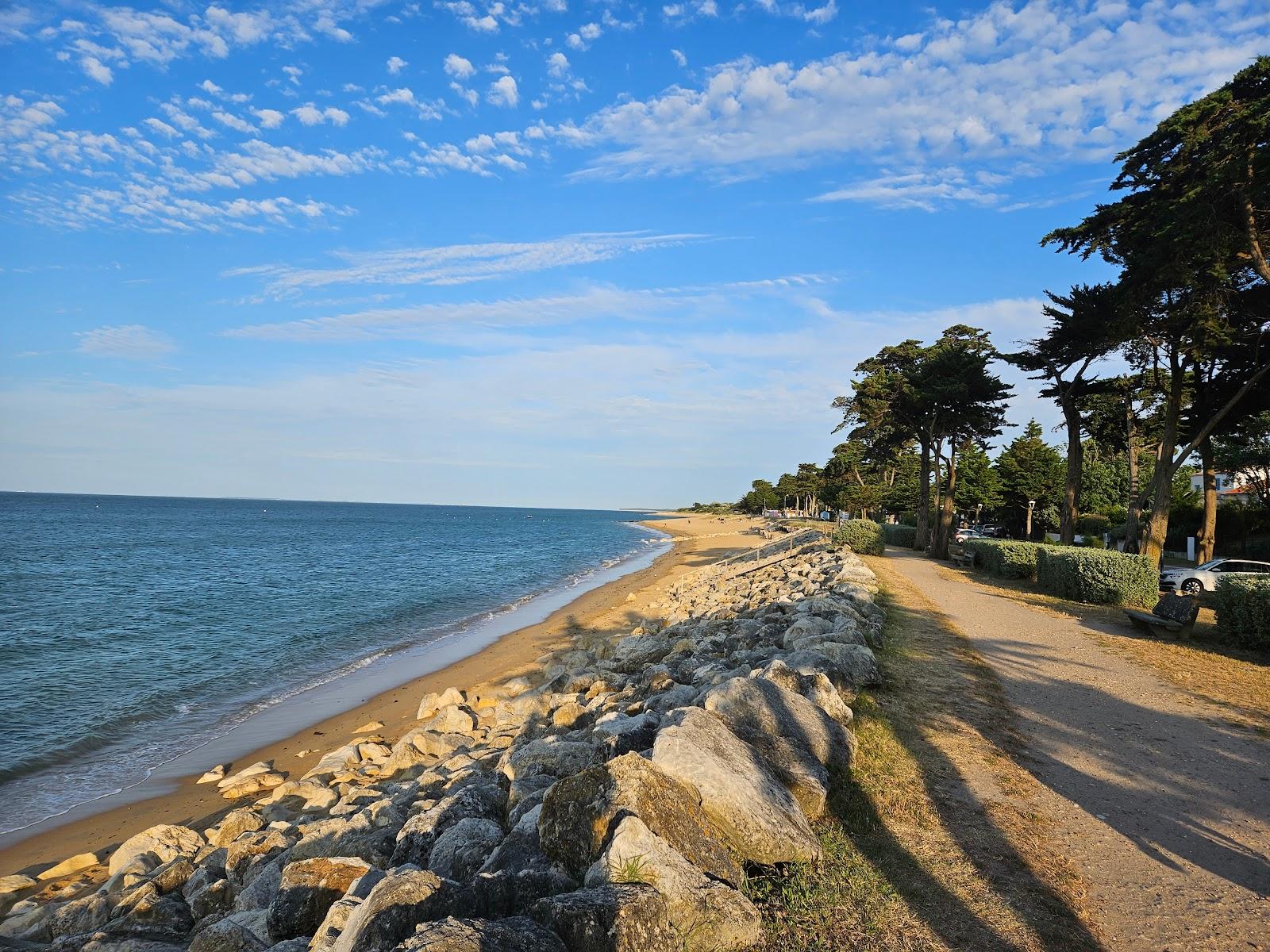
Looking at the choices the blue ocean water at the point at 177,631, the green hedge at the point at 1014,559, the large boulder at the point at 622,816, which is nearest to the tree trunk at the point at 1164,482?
the green hedge at the point at 1014,559

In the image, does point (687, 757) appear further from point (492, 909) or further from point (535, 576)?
point (535, 576)

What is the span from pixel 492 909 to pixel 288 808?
6.67 metres

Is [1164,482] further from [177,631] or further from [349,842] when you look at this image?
[177,631]

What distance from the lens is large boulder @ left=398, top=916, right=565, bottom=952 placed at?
292cm

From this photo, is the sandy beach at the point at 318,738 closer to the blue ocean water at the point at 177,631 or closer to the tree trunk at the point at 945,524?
the blue ocean water at the point at 177,631

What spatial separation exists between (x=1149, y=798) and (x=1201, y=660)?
274 inches

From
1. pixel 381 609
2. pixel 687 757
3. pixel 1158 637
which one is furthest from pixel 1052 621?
pixel 381 609

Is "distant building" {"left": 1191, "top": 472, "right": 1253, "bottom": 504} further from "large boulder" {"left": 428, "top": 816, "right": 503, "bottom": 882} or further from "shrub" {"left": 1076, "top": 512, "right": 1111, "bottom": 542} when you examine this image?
"large boulder" {"left": 428, "top": 816, "right": 503, "bottom": 882}

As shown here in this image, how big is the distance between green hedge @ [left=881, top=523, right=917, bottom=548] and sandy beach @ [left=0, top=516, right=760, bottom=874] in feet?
65.0

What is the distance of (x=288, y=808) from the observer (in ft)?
28.8

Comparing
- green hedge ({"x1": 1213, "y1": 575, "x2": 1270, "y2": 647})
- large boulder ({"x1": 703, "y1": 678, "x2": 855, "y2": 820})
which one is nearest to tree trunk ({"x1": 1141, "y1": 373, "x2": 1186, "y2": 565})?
green hedge ({"x1": 1213, "y1": 575, "x2": 1270, "y2": 647})

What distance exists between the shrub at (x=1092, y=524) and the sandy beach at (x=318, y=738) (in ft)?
102

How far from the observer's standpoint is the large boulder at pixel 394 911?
10.7 ft

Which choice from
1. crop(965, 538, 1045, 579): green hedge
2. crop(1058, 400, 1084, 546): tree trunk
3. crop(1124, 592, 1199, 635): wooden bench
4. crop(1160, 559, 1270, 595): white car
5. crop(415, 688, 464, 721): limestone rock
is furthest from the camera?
crop(1058, 400, 1084, 546): tree trunk
